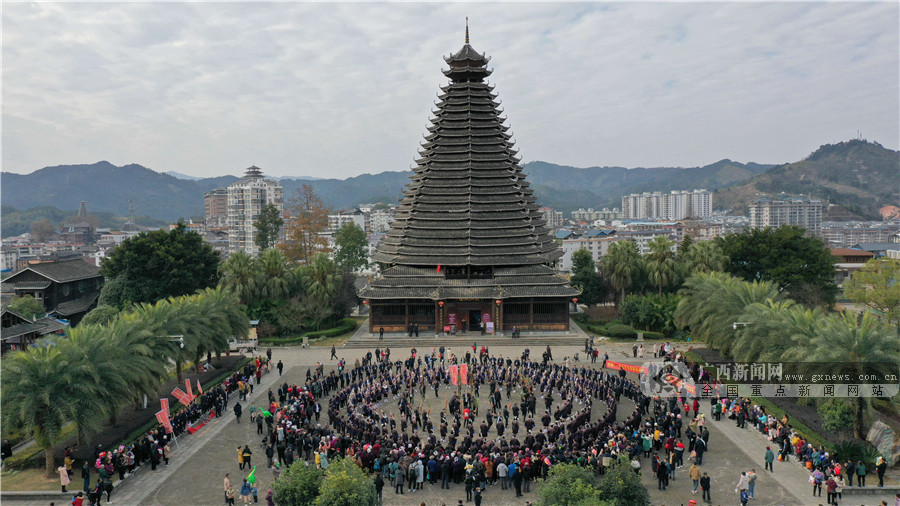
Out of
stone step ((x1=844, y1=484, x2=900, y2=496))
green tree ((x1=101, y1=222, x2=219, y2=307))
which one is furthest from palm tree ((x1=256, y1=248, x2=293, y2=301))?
stone step ((x1=844, y1=484, x2=900, y2=496))

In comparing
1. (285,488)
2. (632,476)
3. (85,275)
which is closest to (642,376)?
(632,476)

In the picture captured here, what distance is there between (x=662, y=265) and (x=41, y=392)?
55.0m

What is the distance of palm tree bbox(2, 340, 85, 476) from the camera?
25094mm

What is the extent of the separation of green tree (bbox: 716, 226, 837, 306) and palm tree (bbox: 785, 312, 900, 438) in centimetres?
3523

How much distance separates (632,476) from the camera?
795 inches

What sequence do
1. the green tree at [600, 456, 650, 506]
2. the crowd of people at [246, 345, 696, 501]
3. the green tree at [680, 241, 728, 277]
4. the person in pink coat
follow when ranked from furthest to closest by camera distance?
the green tree at [680, 241, 728, 277] → the crowd of people at [246, 345, 696, 501] → the person in pink coat → the green tree at [600, 456, 650, 506]

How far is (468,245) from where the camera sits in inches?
2331

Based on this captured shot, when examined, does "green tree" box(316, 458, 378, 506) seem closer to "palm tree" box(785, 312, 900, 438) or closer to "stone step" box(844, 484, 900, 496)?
"stone step" box(844, 484, 900, 496)

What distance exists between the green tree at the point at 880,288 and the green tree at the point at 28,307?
8324cm

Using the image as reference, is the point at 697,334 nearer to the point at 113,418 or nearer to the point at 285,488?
the point at 285,488

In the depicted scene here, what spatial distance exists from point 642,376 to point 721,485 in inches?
538

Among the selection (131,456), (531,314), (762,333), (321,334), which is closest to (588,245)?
(531,314)

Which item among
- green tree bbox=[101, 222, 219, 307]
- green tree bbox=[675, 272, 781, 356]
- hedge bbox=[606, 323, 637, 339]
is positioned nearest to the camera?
green tree bbox=[675, 272, 781, 356]

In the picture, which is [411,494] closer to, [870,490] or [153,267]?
[870,490]
